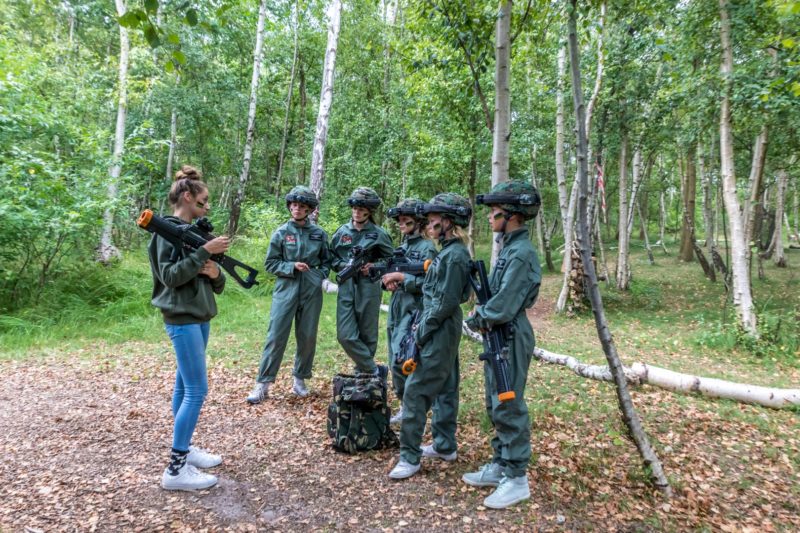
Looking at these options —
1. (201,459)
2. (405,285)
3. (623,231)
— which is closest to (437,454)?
(405,285)

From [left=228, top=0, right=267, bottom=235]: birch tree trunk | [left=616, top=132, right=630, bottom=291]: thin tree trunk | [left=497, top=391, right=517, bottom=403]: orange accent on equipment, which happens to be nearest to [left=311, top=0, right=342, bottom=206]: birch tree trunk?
[left=228, top=0, right=267, bottom=235]: birch tree trunk

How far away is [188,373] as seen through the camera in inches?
132

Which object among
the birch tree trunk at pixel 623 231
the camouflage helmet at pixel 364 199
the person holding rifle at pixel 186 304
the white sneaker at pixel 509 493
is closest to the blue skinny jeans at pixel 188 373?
the person holding rifle at pixel 186 304

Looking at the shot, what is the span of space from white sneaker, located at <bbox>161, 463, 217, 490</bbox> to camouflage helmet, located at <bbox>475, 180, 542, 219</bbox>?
3114mm

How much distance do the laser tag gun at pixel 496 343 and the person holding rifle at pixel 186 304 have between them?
200cm

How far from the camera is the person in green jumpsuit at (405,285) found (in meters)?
4.45

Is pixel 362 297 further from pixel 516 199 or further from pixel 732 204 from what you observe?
pixel 732 204

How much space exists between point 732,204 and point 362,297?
7.55 meters

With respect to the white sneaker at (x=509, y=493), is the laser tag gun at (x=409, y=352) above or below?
above

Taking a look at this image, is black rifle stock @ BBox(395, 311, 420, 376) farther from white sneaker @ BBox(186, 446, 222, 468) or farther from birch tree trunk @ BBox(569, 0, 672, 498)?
white sneaker @ BBox(186, 446, 222, 468)

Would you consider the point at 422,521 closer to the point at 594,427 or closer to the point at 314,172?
the point at 594,427

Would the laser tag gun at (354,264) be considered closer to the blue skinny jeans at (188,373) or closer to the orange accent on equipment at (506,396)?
the blue skinny jeans at (188,373)

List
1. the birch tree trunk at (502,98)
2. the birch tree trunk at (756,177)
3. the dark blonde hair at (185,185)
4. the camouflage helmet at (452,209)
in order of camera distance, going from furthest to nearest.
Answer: the birch tree trunk at (756,177) → the birch tree trunk at (502,98) → the camouflage helmet at (452,209) → the dark blonde hair at (185,185)

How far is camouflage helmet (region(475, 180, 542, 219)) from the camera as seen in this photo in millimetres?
3473
